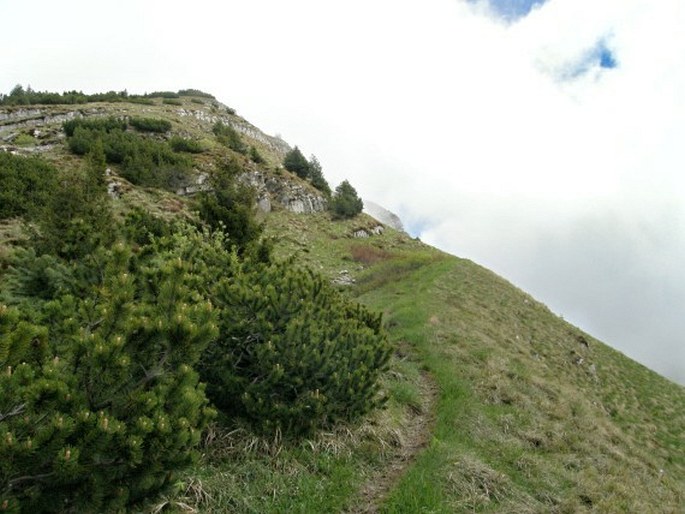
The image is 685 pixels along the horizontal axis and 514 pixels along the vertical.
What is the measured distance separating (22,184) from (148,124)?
2850 centimetres

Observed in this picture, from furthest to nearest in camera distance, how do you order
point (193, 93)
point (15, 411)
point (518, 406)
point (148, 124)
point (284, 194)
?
point (193, 93) → point (148, 124) → point (284, 194) → point (518, 406) → point (15, 411)

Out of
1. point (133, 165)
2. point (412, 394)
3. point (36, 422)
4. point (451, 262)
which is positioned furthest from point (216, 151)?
point (36, 422)

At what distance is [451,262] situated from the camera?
34000 millimetres

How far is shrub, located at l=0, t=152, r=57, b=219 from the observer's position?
17.8m

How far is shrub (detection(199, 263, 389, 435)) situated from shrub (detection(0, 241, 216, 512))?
253 cm

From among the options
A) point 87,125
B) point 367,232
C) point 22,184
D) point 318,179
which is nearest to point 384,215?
point 318,179

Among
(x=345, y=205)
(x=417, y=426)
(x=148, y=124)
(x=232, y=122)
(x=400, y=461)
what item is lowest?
(x=400, y=461)

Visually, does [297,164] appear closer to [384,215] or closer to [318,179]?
[318,179]

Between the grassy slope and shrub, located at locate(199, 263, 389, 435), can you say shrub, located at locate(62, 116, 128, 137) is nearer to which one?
the grassy slope

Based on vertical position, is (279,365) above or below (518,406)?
below

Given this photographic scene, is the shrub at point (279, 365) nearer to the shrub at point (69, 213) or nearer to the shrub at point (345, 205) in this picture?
the shrub at point (69, 213)

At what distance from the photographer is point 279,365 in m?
6.92

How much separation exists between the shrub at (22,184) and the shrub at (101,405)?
48.6 feet

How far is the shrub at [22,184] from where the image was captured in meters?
17.8
